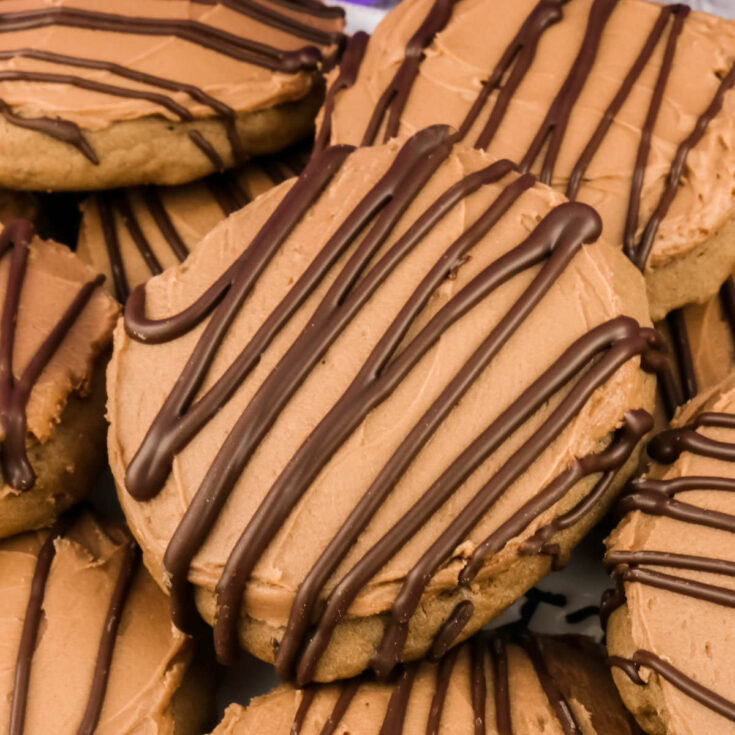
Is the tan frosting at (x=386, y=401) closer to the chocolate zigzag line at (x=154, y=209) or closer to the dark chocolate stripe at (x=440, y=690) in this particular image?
the dark chocolate stripe at (x=440, y=690)

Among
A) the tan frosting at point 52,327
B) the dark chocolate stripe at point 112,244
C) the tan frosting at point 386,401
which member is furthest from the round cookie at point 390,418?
the dark chocolate stripe at point 112,244

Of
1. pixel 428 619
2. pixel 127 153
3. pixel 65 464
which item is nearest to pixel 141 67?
pixel 127 153

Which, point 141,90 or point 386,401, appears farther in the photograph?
point 141,90

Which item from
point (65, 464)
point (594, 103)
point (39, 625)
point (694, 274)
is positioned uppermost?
point (594, 103)

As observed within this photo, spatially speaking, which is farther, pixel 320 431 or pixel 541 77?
pixel 541 77

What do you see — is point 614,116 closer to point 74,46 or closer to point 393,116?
point 393,116

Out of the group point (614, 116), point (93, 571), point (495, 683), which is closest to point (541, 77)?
point (614, 116)

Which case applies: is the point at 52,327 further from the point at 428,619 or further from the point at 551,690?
the point at 551,690
